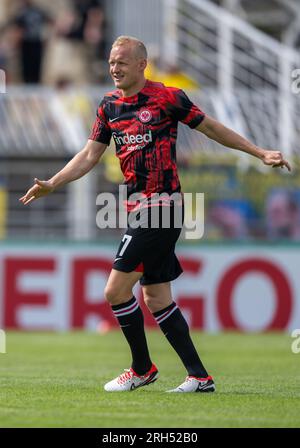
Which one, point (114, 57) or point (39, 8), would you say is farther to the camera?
point (39, 8)

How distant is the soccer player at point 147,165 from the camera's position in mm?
8578

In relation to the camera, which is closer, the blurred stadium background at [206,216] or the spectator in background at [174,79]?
the blurred stadium background at [206,216]

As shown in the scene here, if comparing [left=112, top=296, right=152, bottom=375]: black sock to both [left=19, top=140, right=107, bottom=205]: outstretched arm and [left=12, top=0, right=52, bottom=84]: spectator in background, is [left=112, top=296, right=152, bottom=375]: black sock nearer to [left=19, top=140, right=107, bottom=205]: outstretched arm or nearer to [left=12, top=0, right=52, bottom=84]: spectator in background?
[left=19, top=140, right=107, bottom=205]: outstretched arm

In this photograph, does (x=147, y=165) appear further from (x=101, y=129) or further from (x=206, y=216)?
(x=206, y=216)

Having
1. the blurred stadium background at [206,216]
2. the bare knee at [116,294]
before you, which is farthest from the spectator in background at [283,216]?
the bare knee at [116,294]

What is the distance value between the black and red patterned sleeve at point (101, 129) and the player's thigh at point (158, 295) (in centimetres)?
116

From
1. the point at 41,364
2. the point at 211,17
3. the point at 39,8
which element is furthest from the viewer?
the point at 39,8

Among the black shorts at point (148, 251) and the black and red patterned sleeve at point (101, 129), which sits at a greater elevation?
the black and red patterned sleeve at point (101, 129)

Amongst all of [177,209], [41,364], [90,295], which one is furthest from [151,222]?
[90,295]

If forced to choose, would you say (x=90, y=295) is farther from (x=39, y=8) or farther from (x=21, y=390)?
(x=21, y=390)

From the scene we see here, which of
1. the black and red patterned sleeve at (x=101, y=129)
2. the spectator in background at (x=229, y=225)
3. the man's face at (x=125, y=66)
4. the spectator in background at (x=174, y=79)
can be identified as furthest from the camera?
the spectator in background at (x=174, y=79)

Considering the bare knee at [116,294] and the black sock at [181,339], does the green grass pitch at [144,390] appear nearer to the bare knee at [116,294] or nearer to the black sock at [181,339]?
the black sock at [181,339]

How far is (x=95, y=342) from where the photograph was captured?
16062 mm

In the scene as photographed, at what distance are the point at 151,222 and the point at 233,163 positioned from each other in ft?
31.8
